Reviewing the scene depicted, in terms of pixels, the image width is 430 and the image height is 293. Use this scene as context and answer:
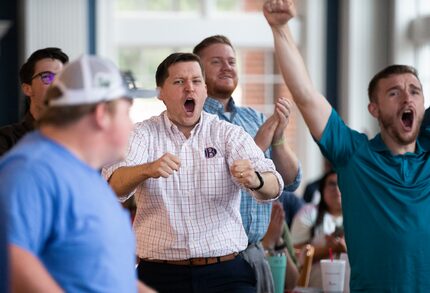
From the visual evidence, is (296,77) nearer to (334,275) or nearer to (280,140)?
(280,140)

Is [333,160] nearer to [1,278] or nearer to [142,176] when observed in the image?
[142,176]

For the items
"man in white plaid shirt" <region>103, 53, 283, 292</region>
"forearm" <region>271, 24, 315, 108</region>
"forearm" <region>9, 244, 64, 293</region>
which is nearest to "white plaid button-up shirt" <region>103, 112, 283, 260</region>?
"man in white plaid shirt" <region>103, 53, 283, 292</region>

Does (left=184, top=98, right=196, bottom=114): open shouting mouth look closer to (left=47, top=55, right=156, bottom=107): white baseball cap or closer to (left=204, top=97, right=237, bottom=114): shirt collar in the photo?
(left=204, top=97, right=237, bottom=114): shirt collar

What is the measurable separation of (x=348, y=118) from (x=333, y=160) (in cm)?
Answer: 663

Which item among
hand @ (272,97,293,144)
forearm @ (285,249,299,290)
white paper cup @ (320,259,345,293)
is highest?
hand @ (272,97,293,144)

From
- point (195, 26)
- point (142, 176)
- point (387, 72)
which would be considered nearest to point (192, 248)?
point (142, 176)

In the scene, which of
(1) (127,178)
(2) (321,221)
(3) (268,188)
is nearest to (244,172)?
(3) (268,188)

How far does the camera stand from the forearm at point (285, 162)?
3605mm

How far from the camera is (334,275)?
3982 mm

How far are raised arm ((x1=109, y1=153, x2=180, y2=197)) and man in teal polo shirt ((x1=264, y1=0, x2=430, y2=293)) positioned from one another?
2.27 feet

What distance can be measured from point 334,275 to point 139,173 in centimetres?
147

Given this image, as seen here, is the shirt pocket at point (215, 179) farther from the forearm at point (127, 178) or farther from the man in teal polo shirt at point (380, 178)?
the man in teal polo shirt at point (380, 178)

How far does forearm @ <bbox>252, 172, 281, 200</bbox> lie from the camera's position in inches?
113

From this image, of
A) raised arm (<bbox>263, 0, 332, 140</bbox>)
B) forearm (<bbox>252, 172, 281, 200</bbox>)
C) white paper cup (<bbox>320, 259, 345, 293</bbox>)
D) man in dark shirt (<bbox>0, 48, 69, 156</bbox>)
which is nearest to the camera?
forearm (<bbox>252, 172, 281, 200</bbox>)
